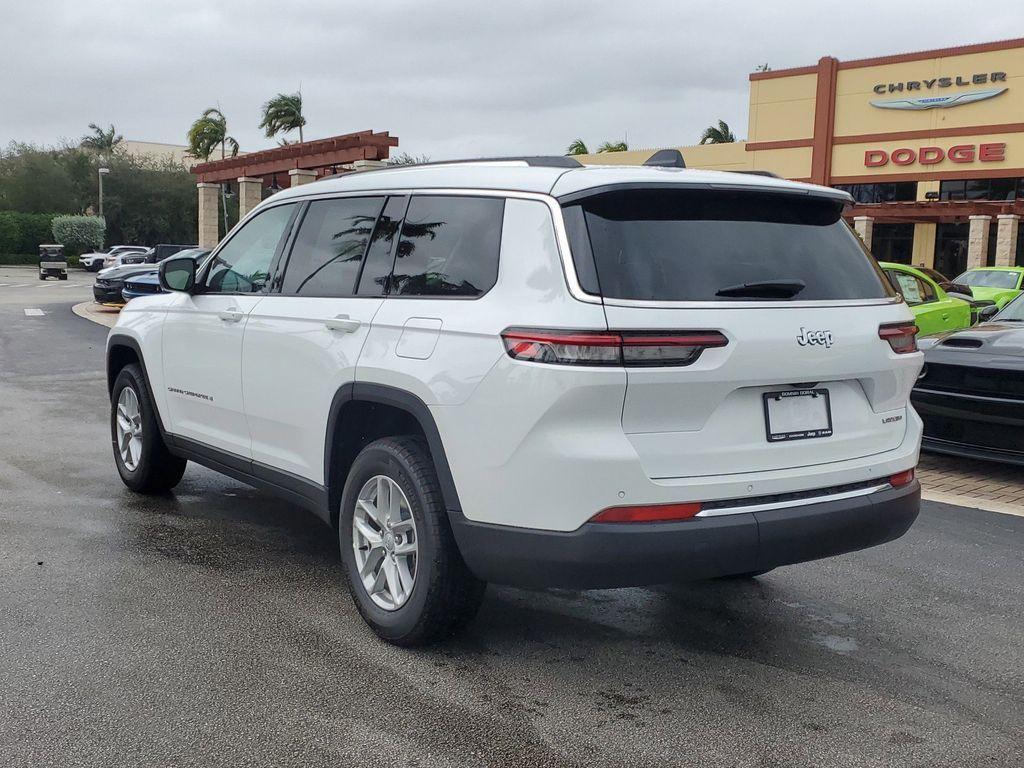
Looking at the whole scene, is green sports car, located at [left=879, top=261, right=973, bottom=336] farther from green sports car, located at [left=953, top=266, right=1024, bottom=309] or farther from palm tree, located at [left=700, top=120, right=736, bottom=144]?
palm tree, located at [left=700, top=120, right=736, bottom=144]

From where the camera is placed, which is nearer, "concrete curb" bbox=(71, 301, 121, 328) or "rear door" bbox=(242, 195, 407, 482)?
"rear door" bbox=(242, 195, 407, 482)

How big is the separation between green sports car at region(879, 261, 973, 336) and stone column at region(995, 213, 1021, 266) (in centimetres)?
2350

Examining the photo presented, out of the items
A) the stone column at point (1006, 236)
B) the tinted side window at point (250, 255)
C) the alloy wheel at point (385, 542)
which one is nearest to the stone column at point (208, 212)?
the stone column at point (1006, 236)

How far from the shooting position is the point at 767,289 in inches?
146

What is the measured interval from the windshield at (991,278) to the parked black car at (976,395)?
44.3ft

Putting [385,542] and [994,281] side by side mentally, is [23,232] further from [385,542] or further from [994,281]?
[385,542]

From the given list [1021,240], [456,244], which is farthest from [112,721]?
[1021,240]

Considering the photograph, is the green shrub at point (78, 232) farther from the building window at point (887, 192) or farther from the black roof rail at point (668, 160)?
the black roof rail at point (668, 160)

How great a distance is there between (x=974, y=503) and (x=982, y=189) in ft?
110

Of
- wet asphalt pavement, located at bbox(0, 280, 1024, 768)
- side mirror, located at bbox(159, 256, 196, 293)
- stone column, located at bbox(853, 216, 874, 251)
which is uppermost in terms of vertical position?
stone column, located at bbox(853, 216, 874, 251)

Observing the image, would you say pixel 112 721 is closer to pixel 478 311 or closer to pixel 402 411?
pixel 402 411

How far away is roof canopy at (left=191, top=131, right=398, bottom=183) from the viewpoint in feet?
96.9

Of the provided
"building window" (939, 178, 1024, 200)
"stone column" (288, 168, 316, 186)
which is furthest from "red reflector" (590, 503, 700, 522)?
"building window" (939, 178, 1024, 200)

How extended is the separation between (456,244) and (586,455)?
1.08 metres
